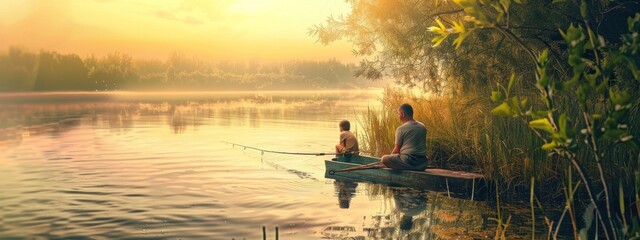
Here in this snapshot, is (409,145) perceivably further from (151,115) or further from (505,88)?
(151,115)

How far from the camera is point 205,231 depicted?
9938 mm

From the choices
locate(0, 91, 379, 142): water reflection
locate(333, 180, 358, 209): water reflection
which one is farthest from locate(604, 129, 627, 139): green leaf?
locate(0, 91, 379, 142): water reflection

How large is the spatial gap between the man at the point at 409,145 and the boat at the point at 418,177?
0.60ft

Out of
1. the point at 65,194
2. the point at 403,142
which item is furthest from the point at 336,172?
the point at 65,194

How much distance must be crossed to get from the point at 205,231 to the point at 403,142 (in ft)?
17.6

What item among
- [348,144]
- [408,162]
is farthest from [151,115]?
[408,162]

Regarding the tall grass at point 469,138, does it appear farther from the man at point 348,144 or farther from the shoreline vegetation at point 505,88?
the man at point 348,144

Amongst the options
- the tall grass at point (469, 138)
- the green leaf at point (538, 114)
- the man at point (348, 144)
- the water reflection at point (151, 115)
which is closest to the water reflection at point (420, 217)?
the tall grass at point (469, 138)

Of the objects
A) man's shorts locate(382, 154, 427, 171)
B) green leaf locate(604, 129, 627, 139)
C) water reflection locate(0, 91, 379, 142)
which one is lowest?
water reflection locate(0, 91, 379, 142)

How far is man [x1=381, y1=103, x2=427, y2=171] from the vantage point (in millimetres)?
13484

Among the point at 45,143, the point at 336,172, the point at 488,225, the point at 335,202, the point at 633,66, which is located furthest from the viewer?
the point at 45,143

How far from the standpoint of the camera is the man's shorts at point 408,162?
13.8 metres

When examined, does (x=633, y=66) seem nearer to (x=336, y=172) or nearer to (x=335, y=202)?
(x=335, y=202)

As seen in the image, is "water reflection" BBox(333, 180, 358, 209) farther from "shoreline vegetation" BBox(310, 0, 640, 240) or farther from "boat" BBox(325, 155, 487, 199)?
"shoreline vegetation" BBox(310, 0, 640, 240)
